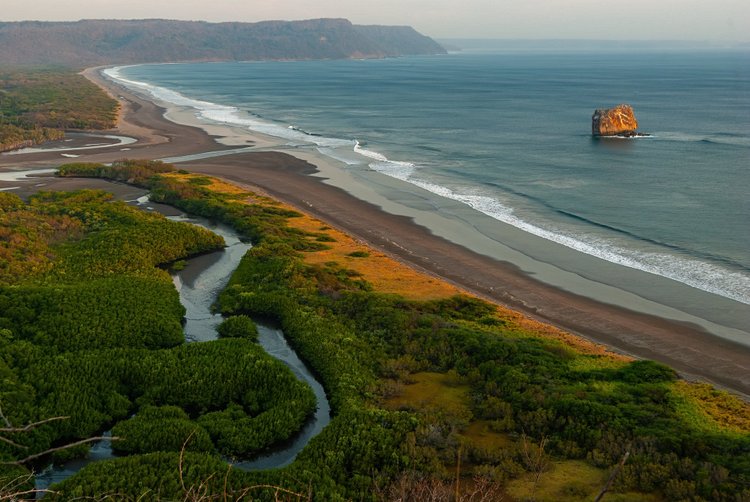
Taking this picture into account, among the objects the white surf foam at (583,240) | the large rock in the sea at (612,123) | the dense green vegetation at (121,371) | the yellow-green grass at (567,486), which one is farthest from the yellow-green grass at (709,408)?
the large rock in the sea at (612,123)

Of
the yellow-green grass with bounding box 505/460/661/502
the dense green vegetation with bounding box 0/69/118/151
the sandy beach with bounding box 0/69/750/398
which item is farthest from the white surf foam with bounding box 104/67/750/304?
the dense green vegetation with bounding box 0/69/118/151

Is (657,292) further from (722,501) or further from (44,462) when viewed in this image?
(44,462)

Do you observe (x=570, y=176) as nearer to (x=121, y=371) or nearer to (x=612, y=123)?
(x=612, y=123)

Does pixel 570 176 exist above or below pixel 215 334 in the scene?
above

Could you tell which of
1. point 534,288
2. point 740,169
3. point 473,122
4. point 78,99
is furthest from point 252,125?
point 534,288

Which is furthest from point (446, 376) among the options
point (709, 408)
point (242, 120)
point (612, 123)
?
point (242, 120)
